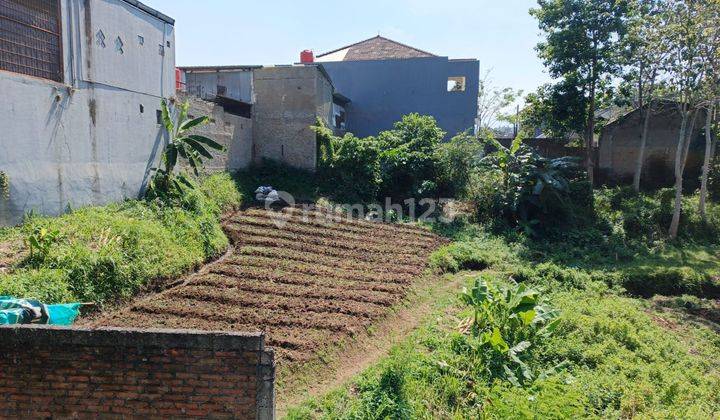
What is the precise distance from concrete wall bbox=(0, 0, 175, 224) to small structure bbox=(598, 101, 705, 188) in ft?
57.5

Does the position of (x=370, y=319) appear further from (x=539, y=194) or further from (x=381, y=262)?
(x=539, y=194)

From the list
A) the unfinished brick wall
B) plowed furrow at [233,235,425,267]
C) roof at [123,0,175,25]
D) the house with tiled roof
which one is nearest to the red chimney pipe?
the house with tiled roof

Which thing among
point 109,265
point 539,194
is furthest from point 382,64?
point 109,265

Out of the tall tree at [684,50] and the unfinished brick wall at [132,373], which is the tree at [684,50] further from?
the unfinished brick wall at [132,373]

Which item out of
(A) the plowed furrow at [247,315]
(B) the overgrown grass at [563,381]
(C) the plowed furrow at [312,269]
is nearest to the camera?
(B) the overgrown grass at [563,381]

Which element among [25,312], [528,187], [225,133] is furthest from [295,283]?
[528,187]

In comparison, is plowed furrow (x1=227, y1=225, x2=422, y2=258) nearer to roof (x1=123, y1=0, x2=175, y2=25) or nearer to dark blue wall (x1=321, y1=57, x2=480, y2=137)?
roof (x1=123, y1=0, x2=175, y2=25)

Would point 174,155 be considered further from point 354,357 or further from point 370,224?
point 354,357

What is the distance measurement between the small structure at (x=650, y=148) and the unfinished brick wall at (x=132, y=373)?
19406mm

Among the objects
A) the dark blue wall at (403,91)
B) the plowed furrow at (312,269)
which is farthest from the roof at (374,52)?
the plowed furrow at (312,269)

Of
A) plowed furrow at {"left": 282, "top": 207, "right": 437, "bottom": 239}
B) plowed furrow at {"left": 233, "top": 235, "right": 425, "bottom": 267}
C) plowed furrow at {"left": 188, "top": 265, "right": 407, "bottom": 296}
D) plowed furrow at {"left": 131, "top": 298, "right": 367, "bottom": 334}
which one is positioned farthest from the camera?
plowed furrow at {"left": 282, "top": 207, "right": 437, "bottom": 239}

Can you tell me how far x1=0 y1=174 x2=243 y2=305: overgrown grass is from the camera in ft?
22.5

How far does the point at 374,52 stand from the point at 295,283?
63.7ft

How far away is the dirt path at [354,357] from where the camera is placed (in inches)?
232
